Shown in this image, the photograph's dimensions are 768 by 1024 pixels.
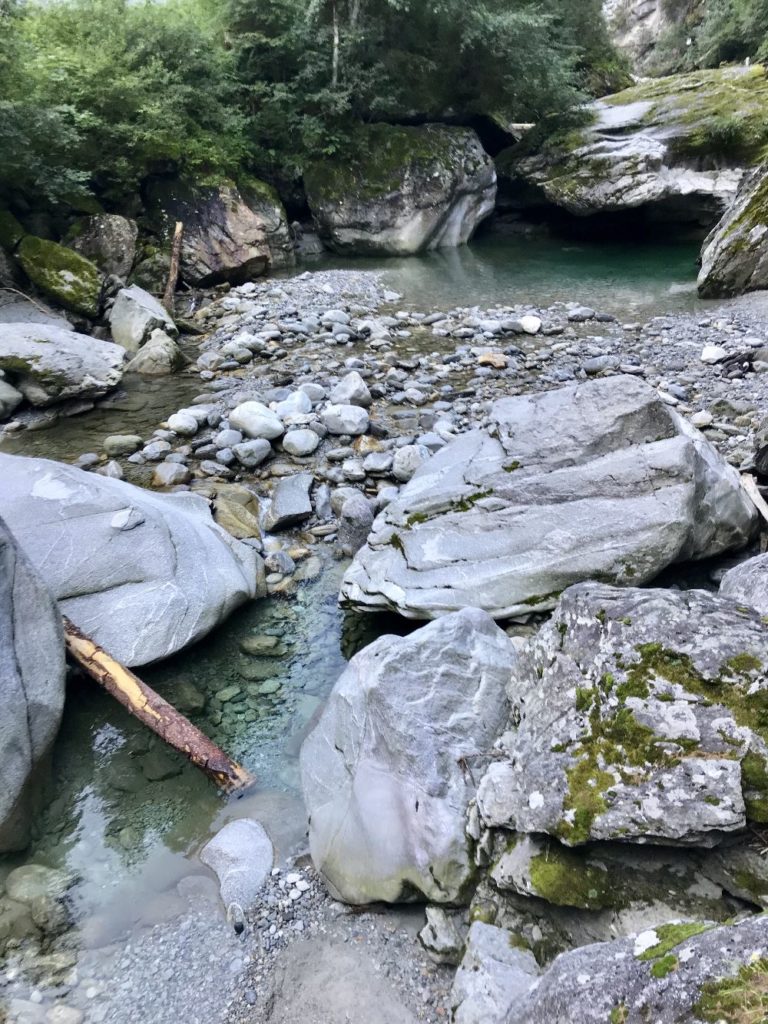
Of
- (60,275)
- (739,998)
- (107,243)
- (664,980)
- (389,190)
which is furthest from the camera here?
(389,190)

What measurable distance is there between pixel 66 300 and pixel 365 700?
9820 mm

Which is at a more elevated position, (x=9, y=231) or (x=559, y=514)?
(x=9, y=231)

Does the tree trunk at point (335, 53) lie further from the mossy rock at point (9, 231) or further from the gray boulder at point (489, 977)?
the gray boulder at point (489, 977)

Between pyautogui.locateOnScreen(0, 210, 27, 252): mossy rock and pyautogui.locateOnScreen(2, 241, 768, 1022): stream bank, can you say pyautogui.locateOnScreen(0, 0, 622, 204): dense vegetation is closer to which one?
pyautogui.locateOnScreen(0, 210, 27, 252): mossy rock

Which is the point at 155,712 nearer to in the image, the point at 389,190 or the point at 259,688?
the point at 259,688

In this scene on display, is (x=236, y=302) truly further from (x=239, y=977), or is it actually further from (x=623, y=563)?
(x=239, y=977)

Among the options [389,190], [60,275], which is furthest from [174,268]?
[389,190]

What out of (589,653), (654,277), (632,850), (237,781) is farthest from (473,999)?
(654,277)

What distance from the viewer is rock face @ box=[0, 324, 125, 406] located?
7797 millimetres

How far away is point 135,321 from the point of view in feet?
32.4

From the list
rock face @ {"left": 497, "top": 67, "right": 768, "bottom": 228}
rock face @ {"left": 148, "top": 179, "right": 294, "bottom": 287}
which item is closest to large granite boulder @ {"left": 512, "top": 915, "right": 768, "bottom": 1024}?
rock face @ {"left": 148, "top": 179, "right": 294, "bottom": 287}

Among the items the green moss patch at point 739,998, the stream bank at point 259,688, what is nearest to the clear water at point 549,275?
the stream bank at point 259,688

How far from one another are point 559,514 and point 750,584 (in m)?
1.44

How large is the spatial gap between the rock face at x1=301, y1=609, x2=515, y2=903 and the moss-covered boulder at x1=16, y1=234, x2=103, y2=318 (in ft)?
30.9
